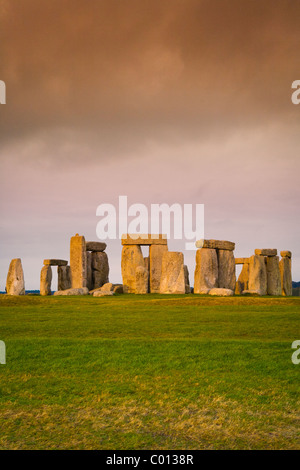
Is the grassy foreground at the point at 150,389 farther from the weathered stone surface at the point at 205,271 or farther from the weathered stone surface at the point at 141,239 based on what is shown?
the weathered stone surface at the point at 141,239

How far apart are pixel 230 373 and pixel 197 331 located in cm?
356

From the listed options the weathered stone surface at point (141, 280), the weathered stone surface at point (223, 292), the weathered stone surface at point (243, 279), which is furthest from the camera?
the weathered stone surface at point (243, 279)

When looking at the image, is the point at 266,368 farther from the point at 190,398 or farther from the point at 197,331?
the point at 197,331

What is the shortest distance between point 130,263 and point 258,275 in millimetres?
7225

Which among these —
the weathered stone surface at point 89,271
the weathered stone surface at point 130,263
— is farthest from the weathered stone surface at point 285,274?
the weathered stone surface at point 89,271

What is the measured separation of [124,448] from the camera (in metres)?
3.37

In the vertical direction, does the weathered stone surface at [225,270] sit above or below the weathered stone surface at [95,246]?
below

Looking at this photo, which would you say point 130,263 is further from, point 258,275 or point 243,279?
point 243,279

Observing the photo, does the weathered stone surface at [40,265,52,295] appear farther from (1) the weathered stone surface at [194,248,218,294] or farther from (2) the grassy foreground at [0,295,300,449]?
(2) the grassy foreground at [0,295,300,449]

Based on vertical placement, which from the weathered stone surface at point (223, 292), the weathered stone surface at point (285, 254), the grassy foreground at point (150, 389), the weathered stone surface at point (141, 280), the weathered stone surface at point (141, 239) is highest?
the weathered stone surface at point (141, 239)

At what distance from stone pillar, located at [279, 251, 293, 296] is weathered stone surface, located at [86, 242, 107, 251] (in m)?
11.1

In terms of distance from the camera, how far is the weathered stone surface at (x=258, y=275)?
23914mm

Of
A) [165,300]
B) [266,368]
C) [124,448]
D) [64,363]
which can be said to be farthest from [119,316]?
[124,448]

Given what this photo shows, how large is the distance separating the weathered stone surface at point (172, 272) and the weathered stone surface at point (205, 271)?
93 centimetres
